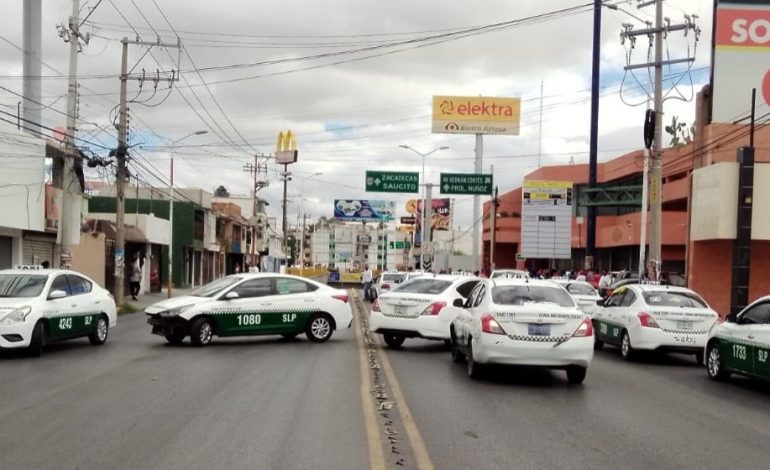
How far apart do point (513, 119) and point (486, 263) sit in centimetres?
1304

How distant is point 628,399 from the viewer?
10.9 m

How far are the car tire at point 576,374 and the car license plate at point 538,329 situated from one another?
2.52ft

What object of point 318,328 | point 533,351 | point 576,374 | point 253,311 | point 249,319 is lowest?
point 318,328

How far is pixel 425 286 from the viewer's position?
17.2 metres

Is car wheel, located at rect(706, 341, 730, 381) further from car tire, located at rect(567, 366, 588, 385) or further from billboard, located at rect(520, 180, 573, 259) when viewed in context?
billboard, located at rect(520, 180, 573, 259)

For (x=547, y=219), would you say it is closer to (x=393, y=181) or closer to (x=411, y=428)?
(x=393, y=181)

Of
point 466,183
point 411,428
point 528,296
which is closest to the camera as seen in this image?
point 411,428

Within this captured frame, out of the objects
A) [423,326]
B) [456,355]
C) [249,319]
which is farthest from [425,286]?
[249,319]

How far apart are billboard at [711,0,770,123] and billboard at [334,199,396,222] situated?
4342 cm

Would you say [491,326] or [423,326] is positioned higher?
[491,326]

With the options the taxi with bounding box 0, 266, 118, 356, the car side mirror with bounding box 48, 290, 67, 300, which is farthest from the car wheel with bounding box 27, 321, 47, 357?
the car side mirror with bounding box 48, 290, 67, 300

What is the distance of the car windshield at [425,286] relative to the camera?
17031 millimetres

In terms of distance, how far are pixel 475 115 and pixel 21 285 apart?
59689 mm

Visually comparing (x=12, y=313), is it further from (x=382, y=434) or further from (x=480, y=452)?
(x=480, y=452)
